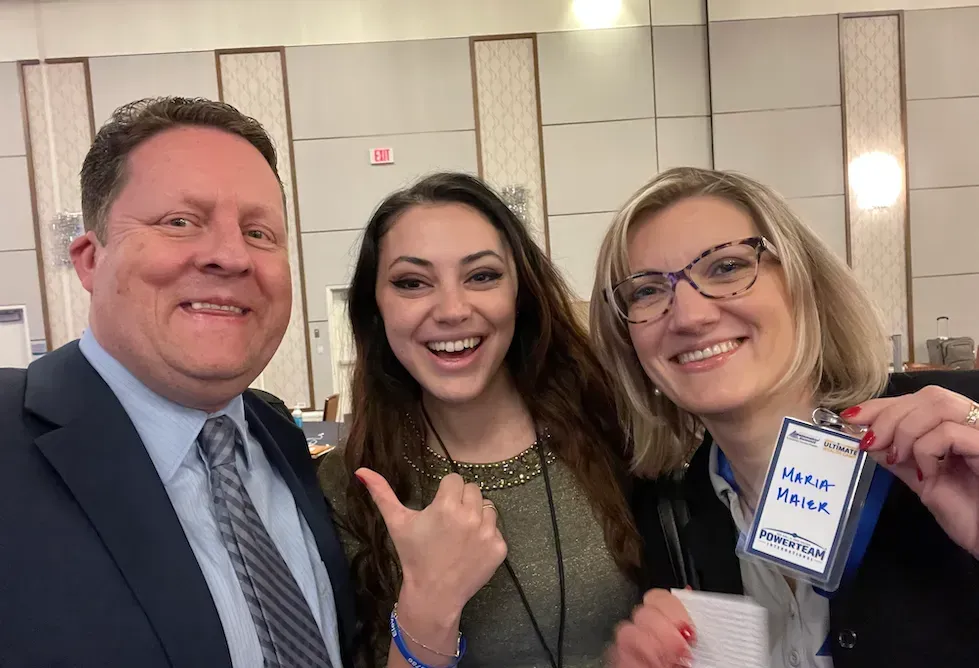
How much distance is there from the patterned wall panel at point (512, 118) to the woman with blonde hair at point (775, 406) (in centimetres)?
520

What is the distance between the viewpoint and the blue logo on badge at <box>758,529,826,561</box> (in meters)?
0.93

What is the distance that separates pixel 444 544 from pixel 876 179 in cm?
711

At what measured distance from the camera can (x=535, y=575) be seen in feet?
4.94

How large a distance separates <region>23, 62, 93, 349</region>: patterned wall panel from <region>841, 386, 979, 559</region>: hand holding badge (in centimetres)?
742

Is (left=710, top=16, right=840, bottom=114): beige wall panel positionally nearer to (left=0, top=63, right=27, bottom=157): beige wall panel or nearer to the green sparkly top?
the green sparkly top

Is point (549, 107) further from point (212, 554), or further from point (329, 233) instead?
point (212, 554)

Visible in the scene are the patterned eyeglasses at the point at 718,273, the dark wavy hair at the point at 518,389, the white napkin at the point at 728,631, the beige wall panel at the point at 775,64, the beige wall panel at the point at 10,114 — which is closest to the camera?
the white napkin at the point at 728,631

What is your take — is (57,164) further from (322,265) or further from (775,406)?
(775,406)

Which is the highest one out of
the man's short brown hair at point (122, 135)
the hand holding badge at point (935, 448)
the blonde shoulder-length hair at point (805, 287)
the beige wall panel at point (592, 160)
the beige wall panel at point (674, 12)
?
the beige wall panel at point (674, 12)

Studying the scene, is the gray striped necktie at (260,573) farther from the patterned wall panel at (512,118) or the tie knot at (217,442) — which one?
the patterned wall panel at (512,118)

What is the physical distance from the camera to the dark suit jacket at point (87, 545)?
0.86 m

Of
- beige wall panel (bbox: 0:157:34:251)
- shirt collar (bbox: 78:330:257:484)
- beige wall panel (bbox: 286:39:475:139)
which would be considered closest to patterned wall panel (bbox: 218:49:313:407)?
beige wall panel (bbox: 286:39:475:139)

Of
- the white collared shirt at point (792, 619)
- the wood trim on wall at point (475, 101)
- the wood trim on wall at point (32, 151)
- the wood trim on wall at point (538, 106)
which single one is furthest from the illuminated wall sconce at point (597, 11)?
the white collared shirt at point (792, 619)

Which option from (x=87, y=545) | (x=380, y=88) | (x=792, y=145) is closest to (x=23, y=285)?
(x=380, y=88)
